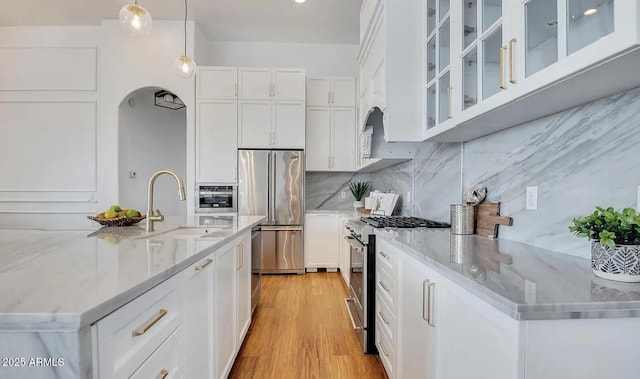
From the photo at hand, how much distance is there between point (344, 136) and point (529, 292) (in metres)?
3.90

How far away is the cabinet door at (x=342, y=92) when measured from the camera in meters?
4.55

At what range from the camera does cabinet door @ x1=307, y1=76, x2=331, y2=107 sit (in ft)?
15.0

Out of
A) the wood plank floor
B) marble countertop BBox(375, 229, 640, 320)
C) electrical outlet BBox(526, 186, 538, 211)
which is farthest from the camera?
the wood plank floor

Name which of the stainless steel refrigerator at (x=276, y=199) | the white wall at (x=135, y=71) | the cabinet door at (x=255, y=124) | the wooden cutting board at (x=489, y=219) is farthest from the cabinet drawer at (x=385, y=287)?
the white wall at (x=135, y=71)

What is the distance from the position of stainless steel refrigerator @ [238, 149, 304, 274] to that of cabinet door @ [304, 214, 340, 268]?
0.14 metres

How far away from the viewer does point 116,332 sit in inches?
29.9

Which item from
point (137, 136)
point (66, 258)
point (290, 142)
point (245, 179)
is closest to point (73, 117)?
point (137, 136)

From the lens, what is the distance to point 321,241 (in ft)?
14.7

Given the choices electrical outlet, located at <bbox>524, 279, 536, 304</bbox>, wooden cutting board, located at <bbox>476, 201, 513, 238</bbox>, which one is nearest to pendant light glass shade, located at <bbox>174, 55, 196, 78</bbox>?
wooden cutting board, located at <bbox>476, 201, 513, 238</bbox>

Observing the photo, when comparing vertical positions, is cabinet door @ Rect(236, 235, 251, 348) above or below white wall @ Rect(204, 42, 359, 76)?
below

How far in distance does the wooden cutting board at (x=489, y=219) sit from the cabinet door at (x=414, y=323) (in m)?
0.55

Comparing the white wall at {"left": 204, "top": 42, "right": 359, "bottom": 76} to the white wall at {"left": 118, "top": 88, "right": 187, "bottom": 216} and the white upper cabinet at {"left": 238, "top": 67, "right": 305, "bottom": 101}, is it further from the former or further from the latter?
the white wall at {"left": 118, "top": 88, "right": 187, "bottom": 216}

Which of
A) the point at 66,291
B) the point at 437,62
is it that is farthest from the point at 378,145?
the point at 66,291

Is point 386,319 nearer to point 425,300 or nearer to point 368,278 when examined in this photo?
point 368,278
